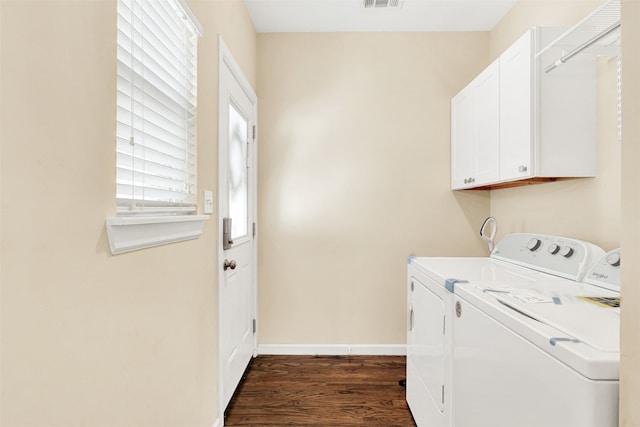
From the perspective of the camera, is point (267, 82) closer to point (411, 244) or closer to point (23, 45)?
point (411, 244)

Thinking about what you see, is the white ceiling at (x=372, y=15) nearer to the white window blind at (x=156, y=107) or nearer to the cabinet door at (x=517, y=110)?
the cabinet door at (x=517, y=110)

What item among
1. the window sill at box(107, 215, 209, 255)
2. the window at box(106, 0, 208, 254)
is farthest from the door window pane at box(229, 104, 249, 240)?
the window sill at box(107, 215, 209, 255)

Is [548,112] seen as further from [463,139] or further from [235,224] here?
[235,224]

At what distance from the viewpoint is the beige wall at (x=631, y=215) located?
0.44 metres

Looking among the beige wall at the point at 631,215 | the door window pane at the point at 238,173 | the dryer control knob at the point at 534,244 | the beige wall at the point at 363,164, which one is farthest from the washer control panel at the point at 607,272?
the door window pane at the point at 238,173

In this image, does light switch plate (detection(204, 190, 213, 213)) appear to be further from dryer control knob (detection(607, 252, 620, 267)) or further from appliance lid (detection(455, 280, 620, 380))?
dryer control knob (detection(607, 252, 620, 267))

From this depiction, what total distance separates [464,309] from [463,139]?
1518 mm

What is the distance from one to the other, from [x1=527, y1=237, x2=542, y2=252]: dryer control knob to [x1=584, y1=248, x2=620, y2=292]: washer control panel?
0.36 metres

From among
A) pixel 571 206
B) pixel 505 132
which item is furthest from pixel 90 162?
pixel 571 206

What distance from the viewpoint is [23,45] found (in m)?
0.61

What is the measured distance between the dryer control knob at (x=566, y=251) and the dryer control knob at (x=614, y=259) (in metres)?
0.19

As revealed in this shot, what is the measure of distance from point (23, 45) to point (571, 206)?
2.21m

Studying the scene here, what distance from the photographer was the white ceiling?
2.31 metres

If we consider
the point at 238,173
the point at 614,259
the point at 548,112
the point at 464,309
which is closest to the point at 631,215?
the point at 464,309
